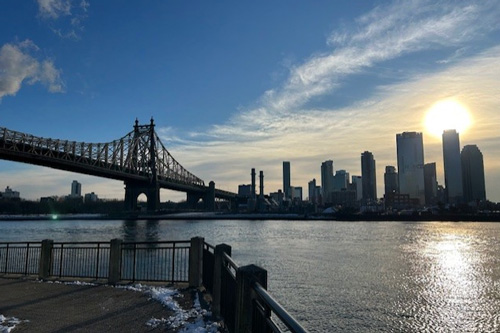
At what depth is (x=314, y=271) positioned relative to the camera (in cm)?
2836

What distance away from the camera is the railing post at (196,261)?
38.7ft

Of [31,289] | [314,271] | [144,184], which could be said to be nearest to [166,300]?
[31,289]

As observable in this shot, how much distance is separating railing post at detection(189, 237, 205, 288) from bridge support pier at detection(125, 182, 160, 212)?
107 meters

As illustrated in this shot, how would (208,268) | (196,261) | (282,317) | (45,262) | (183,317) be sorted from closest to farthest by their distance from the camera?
(282,317), (183,317), (208,268), (196,261), (45,262)

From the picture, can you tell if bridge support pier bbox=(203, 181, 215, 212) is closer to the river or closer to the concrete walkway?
the river

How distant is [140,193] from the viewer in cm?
12056

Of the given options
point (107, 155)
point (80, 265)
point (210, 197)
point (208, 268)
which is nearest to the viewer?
point (208, 268)

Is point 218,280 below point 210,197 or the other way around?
below

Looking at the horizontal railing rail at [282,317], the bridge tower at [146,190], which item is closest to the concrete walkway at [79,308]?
the horizontal railing rail at [282,317]

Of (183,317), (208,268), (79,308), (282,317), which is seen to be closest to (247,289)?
(282,317)

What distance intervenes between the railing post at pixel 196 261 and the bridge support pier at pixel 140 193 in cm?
10710

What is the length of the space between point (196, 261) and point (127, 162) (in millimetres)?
112797

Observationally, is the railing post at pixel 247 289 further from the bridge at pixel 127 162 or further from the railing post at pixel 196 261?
the bridge at pixel 127 162

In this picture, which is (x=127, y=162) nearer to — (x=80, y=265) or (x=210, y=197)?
(x=210, y=197)
